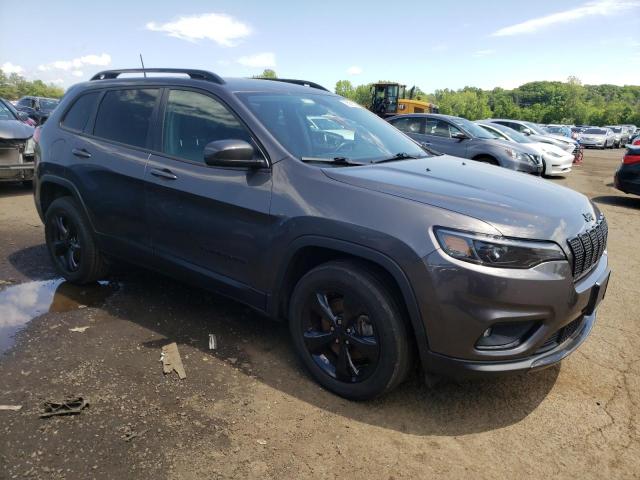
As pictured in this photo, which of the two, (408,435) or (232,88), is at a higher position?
(232,88)

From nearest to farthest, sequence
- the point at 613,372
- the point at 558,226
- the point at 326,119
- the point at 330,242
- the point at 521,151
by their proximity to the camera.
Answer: the point at 558,226 < the point at 330,242 < the point at 613,372 < the point at 326,119 < the point at 521,151

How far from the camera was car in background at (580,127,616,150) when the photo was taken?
35.6 m

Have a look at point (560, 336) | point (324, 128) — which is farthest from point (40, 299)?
point (560, 336)

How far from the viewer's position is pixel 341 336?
9.11 ft

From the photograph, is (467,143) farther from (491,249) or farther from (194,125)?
(491,249)

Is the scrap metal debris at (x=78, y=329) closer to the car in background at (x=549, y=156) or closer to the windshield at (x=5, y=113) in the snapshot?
the windshield at (x=5, y=113)

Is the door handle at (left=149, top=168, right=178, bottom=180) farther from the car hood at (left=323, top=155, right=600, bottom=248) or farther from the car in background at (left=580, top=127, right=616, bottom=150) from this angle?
the car in background at (left=580, top=127, right=616, bottom=150)

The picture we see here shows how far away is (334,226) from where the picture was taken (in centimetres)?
264

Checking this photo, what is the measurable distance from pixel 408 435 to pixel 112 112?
10.9 ft

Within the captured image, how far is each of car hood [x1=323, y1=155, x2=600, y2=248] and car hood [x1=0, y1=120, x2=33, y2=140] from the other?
7.28 meters

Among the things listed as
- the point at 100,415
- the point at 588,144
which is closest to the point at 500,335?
the point at 100,415

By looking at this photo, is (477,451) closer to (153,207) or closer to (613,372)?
(613,372)

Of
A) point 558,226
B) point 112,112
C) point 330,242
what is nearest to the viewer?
point 558,226

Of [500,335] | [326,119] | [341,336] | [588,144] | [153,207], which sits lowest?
[588,144]
